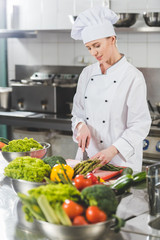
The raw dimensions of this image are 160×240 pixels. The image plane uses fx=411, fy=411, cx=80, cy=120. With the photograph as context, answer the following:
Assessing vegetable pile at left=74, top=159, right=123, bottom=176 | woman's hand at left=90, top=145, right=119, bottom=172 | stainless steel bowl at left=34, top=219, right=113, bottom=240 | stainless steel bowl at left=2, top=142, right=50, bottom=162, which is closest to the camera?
stainless steel bowl at left=34, top=219, right=113, bottom=240

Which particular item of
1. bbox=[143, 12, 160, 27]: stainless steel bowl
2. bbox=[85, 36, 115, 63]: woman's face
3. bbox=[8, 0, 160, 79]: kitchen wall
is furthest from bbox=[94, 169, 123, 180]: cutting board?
bbox=[8, 0, 160, 79]: kitchen wall

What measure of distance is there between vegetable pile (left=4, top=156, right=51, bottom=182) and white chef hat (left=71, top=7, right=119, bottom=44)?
3.04 feet

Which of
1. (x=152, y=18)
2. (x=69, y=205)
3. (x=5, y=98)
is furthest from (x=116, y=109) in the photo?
(x=5, y=98)

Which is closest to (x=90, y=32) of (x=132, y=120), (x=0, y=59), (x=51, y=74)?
(x=132, y=120)

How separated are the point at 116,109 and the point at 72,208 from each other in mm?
1373

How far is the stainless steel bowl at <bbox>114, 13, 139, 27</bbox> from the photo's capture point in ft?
12.9

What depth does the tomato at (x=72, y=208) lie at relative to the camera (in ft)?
4.22

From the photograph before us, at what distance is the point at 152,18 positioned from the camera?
12.5 feet

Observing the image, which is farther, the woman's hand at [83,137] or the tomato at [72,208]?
the woman's hand at [83,137]

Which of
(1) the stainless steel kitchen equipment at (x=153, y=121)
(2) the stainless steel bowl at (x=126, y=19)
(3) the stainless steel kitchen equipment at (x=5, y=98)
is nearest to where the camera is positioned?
(1) the stainless steel kitchen equipment at (x=153, y=121)

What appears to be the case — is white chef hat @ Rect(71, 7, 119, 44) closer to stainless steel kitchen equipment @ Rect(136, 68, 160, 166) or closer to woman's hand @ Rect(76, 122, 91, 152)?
woman's hand @ Rect(76, 122, 91, 152)

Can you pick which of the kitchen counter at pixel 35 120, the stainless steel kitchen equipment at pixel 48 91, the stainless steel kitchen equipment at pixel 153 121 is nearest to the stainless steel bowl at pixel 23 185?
the stainless steel kitchen equipment at pixel 153 121

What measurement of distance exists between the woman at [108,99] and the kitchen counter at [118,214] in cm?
52

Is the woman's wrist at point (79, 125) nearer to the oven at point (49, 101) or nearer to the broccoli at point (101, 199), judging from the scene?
the broccoli at point (101, 199)
